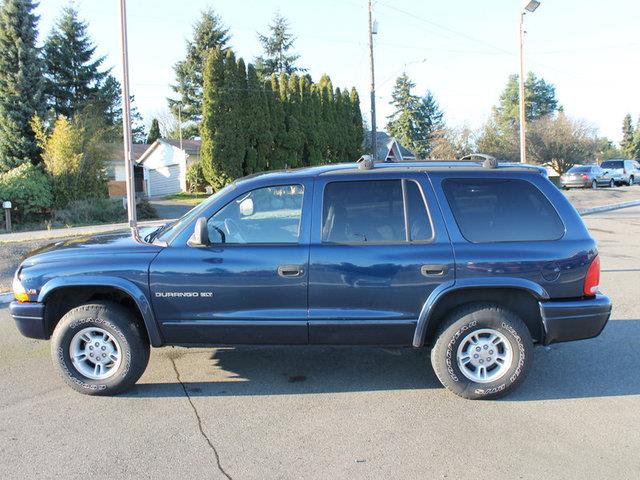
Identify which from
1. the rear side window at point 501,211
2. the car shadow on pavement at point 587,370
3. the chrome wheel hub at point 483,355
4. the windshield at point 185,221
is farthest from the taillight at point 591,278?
the windshield at point 185,221

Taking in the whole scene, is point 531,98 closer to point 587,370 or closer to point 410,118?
point 410,118

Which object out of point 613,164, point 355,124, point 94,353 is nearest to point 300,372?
point 94,353

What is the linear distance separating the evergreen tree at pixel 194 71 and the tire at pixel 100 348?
49.9 metres

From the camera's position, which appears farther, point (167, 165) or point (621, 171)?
point (167, 165)

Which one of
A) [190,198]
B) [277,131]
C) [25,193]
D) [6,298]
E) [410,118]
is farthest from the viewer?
[410,118]

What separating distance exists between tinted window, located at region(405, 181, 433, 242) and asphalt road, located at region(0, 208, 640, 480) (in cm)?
131

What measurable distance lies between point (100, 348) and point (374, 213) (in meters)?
2.47

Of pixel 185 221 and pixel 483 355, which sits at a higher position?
pixel 185 221

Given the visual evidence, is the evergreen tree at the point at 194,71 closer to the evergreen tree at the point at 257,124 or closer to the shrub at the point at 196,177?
the shrub at the point at 196,177

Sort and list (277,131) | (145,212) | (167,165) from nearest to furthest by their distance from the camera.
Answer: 1. (145,212)
2. (277,131)
3. (167,165)

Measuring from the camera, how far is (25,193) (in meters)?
20.9

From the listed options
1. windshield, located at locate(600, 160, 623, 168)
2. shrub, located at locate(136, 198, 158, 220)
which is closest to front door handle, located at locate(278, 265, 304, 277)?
shrub, located at locate(136, 198, 158, 220)

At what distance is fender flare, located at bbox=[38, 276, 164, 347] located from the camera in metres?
4.37

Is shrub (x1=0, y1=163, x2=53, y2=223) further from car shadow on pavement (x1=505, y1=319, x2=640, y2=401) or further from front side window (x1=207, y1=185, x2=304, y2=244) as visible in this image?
car shadow on pavement (x1=505, y1=319, x2=640, y2=401)
